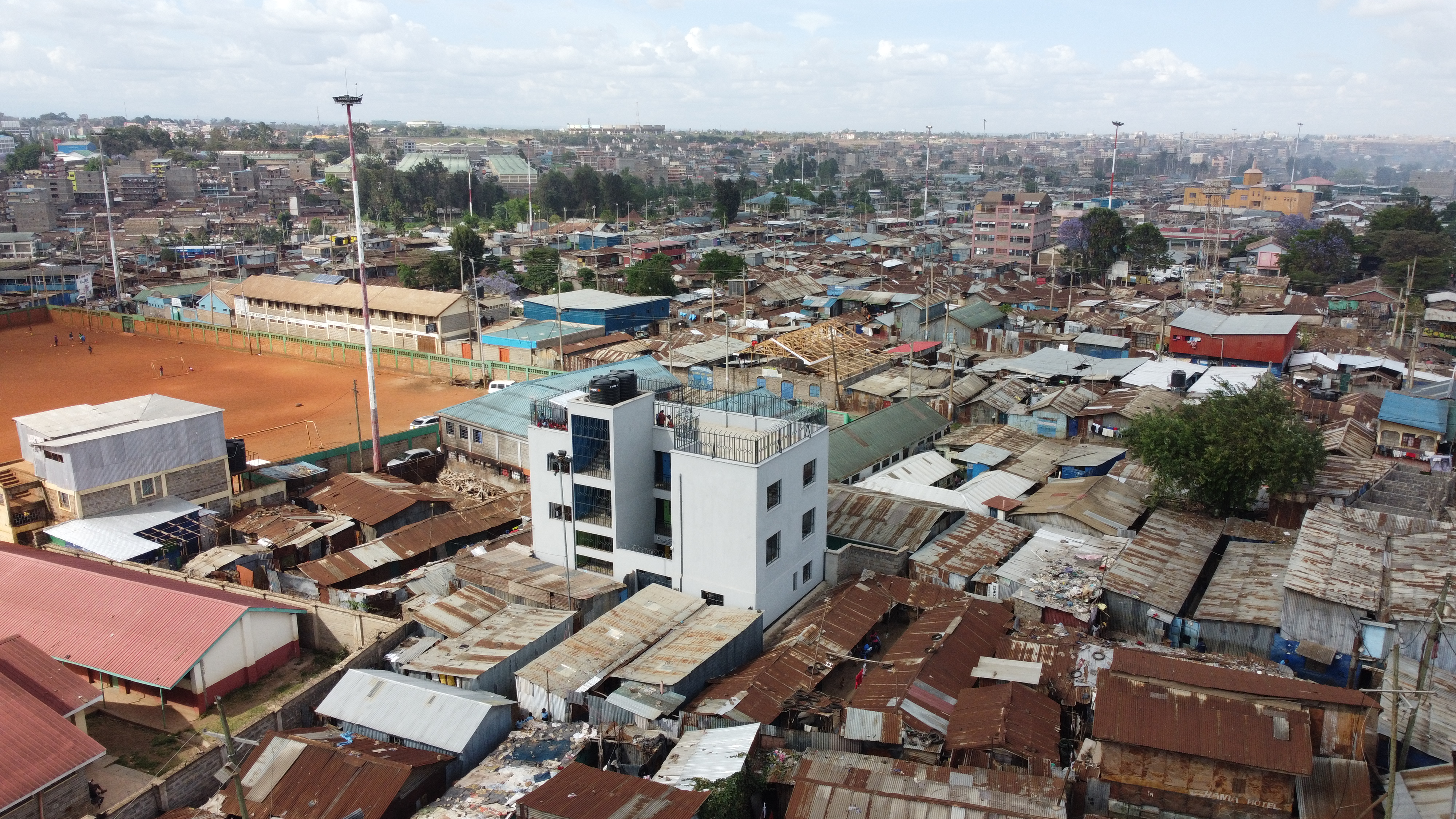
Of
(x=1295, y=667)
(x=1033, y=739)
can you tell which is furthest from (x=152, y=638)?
(x=1295, y=667)

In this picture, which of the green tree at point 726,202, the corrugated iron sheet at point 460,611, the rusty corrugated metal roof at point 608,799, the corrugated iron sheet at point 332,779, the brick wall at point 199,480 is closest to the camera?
the rusty corrugated metal roof at point 608,799

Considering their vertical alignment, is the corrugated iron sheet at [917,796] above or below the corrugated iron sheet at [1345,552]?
below

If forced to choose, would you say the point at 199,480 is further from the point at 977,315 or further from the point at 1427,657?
the point at 977,315

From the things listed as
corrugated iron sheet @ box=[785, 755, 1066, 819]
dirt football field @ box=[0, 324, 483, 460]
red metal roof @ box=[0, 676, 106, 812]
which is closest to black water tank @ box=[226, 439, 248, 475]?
dirt football field @ box=[0, 324, 483, 460]

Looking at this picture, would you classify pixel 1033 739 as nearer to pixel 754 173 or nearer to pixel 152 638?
pixel 152 638

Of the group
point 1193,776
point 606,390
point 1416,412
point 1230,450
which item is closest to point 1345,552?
point 1230,450

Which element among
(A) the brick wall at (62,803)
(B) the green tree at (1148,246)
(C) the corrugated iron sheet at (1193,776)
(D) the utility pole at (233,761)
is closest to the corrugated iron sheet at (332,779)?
(D) the utility pole at (233,761)

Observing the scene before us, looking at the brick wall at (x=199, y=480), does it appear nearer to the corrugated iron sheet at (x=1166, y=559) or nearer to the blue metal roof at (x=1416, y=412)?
the corrugated iron sheet at (x=1166, y=559)
